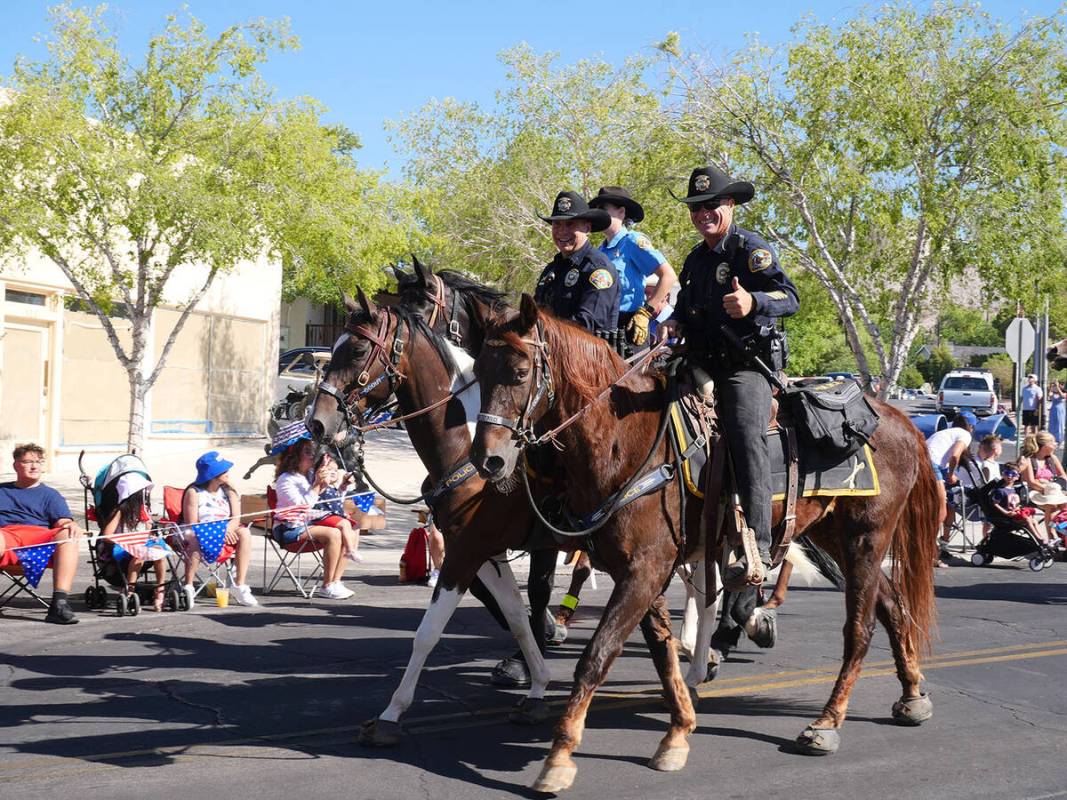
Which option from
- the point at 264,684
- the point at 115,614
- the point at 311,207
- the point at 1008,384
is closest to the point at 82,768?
the point at 264,684

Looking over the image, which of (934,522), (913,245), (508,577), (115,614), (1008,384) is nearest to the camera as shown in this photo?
(508,577)

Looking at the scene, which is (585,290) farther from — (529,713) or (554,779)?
(554,779)

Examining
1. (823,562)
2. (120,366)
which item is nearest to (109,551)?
(823,562)

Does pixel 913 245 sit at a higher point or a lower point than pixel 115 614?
higher

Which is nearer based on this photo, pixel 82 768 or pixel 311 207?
pixel 82 768

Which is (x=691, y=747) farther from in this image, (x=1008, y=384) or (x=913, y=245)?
(x=1008, y=384)

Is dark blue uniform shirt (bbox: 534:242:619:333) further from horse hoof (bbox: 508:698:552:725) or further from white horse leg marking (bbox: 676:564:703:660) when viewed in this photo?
horse hoof (bbox: 508:698:552:725)

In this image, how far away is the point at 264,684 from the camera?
7.71 metres

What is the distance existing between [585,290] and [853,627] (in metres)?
2.67

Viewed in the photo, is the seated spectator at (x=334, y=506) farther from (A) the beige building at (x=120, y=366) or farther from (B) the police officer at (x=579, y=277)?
(A) the beige building at (x=120, y=366)

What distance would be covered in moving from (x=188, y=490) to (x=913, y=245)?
12.7 meters

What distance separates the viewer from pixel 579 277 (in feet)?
25.0

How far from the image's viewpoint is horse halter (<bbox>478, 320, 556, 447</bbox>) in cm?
556

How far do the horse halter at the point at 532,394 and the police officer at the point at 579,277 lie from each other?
1.70 m
